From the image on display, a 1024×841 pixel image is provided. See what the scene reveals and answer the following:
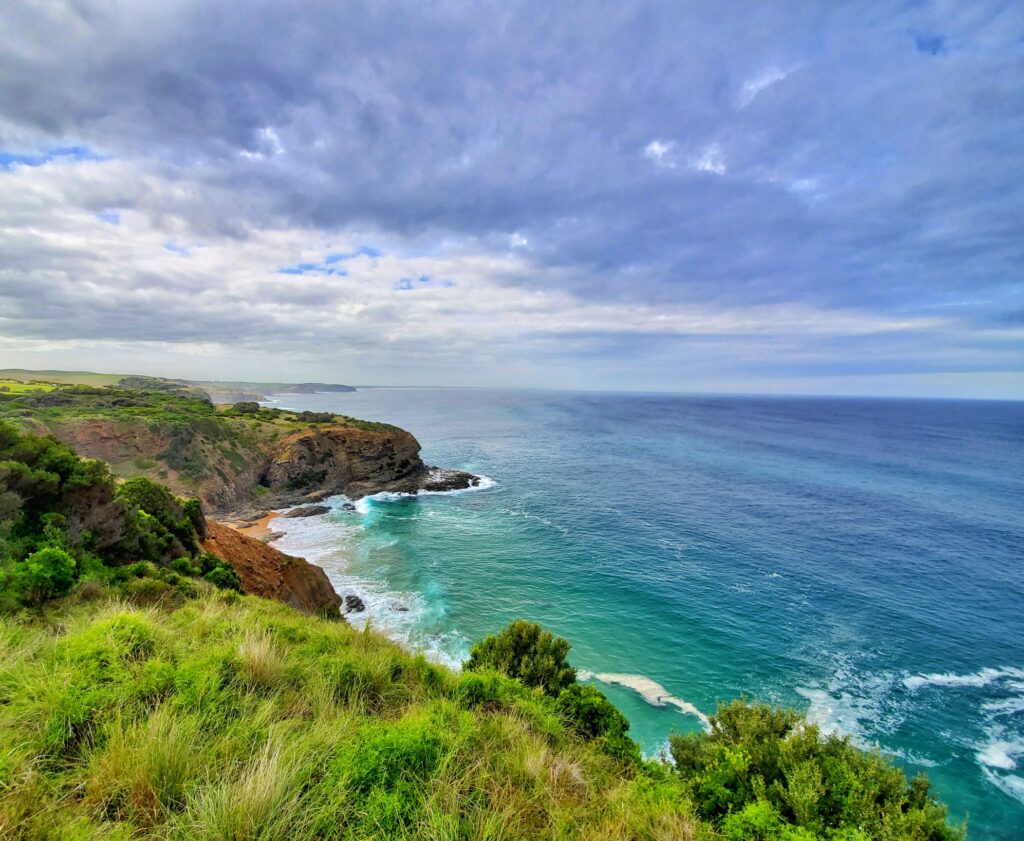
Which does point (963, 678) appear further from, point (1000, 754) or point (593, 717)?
point (593, 717)

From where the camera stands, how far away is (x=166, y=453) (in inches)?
2003

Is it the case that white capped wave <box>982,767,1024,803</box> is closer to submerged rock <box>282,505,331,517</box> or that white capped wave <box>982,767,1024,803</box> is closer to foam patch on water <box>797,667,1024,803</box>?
foam patch on water <box>797,667,1024,803</box>

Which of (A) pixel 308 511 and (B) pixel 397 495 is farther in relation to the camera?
(B) pixel 397 495

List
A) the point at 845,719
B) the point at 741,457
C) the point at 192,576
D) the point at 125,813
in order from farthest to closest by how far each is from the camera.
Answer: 1. the point at 741,457
2. the point at 845,719
3. the point at 192,576
4. the point at 125,813

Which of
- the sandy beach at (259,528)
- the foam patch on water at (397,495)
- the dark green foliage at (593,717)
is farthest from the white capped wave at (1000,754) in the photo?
the sandy beach at (259,528)

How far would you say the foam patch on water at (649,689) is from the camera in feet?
67.5

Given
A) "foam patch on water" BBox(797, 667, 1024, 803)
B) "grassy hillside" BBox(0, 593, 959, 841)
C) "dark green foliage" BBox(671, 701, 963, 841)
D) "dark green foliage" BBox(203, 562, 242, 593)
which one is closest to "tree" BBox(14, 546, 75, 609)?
"grassy hillside" BBox(0, 593, 959, 841)

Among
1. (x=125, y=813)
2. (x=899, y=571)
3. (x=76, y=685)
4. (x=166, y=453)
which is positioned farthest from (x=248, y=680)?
(x=166, y=453)

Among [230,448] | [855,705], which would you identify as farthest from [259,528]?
[855,705]

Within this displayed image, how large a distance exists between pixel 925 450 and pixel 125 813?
12308 cm

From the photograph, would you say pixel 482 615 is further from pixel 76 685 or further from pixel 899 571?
pixel 899 571

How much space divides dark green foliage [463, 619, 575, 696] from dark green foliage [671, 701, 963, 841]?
14.9 feet

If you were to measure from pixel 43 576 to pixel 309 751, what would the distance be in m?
8.94

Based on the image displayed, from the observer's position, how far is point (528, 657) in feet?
49.3
